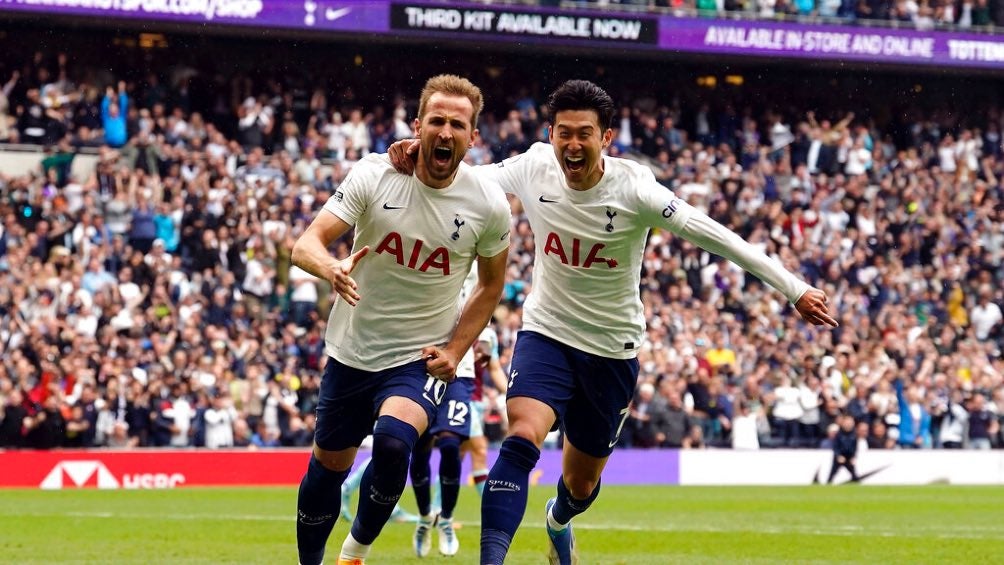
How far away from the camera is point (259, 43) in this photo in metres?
32.0

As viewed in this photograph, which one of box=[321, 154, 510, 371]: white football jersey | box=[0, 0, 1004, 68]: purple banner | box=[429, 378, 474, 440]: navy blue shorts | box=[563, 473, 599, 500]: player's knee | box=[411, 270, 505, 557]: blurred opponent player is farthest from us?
box=[0, 0, 1004, 68]: purple banner

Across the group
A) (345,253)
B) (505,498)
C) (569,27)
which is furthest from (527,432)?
(569,27)

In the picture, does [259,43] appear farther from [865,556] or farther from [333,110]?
[865,556]

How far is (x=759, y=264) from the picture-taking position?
822 centimetres

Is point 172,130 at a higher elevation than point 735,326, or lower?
higher

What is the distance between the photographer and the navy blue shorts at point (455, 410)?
12.8 m

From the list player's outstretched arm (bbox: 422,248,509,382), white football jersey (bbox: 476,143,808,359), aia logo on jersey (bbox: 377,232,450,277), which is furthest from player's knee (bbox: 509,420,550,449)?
aia logo on jersey (bbox: 377,232,450,277)

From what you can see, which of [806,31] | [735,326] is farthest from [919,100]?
[735,326]

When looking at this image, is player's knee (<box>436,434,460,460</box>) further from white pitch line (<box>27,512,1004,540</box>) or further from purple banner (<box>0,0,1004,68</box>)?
purple banner (<box>0,0,1004,68</box>)

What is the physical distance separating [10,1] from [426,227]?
2136 centimetres

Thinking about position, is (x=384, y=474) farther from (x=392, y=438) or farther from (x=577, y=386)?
(x=577, y=386)

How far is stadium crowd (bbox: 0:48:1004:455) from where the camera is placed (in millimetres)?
23062

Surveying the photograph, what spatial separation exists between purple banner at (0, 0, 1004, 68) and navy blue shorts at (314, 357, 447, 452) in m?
21.0

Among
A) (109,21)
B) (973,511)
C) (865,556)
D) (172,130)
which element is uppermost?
(109,21)
